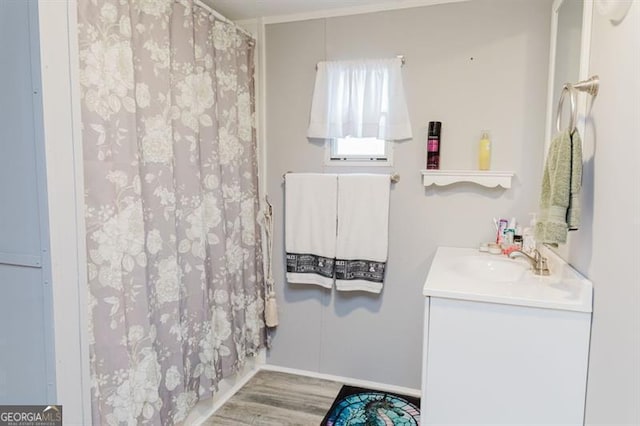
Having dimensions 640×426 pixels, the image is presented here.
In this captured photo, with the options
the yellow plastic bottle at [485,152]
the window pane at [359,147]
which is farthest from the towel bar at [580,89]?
the window pane at [359,147]

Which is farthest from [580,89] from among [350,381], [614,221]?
[350,381]

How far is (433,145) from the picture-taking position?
2.31m

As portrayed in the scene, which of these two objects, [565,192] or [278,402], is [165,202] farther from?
[565,192]

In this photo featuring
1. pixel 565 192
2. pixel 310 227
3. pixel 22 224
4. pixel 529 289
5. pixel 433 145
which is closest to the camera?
pixel 22 224

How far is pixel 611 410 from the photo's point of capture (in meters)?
1.09

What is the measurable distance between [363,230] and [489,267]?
746 millimetres

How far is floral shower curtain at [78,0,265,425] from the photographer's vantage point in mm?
1484

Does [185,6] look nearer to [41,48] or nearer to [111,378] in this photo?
[41,48]

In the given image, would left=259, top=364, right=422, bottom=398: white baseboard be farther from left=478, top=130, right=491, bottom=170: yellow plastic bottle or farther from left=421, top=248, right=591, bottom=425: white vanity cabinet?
left=478, top=130, right=491, bottom=170: yellow plastic bottle

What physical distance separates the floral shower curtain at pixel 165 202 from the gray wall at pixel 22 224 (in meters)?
0.33

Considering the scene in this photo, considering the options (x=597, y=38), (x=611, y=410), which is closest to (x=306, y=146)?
(x=597, y=38)

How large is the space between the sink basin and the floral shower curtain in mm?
1268

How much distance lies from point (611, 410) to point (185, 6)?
2.24 metres

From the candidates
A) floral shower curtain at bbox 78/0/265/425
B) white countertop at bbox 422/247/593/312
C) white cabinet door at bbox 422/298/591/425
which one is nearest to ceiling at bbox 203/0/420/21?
floral shower curtain at bbox 78/0/265/425
